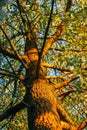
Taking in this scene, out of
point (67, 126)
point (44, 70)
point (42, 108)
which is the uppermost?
point (44, 70)

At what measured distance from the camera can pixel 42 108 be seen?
759 cm

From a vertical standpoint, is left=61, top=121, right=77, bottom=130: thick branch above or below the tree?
below

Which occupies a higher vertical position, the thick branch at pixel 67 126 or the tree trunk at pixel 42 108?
the tree trunk at pixel 42 108

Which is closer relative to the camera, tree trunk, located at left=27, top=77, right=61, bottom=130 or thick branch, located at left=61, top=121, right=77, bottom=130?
tree trunk, located at left=27, top=77, right=61, bottom=130

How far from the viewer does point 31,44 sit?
11039 millimetres

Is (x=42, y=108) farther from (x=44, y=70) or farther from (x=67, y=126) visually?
(x=44, y=70)

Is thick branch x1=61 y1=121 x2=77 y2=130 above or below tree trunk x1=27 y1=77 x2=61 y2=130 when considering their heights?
below

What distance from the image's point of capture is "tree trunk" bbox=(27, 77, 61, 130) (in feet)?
23.5

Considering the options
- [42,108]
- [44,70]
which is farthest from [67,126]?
[44,70]

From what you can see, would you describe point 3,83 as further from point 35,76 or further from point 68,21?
point 68,21

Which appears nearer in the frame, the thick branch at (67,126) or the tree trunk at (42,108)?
the tree trunk at (42,108)

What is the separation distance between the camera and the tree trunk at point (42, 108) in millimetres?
7176

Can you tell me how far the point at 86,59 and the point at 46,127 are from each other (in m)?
3.13

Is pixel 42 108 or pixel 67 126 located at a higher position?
pixel 42 108
